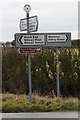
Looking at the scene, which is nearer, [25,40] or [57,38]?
[25,40]

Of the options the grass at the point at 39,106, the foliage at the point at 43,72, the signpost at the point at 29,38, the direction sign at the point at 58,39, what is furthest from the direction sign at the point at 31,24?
the foliage at the point at 43,72

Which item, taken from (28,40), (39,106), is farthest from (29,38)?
(39,106)

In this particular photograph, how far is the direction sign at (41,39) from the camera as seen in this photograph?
12.7 metres

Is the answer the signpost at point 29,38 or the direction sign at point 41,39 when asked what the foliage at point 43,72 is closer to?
the direction sign at point 41,39

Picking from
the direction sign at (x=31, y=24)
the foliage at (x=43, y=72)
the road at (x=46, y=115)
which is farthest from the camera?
the foliage at (x=43, y=72)

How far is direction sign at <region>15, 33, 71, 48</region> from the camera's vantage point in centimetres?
1267

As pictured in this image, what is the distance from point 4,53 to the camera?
17688 millimetres

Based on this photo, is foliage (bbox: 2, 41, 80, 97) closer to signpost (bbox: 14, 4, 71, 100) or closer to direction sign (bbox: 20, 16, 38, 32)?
signpost (bbox: 14, 4, 71, 100)

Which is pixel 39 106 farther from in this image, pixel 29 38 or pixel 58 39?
pixel 58 39

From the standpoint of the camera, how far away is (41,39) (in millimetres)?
12922

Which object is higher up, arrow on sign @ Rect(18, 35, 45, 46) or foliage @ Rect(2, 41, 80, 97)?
arrow on sign @ Rect(18, 35, 45, 46)

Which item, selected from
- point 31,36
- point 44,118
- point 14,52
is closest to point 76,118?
point 44,118

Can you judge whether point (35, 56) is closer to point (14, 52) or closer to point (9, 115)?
Answer: point (14, 52)

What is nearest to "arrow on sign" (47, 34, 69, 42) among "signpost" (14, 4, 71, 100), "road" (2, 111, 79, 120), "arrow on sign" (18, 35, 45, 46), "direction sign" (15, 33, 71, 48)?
"direction sign" (15, 33, 71, 48)
